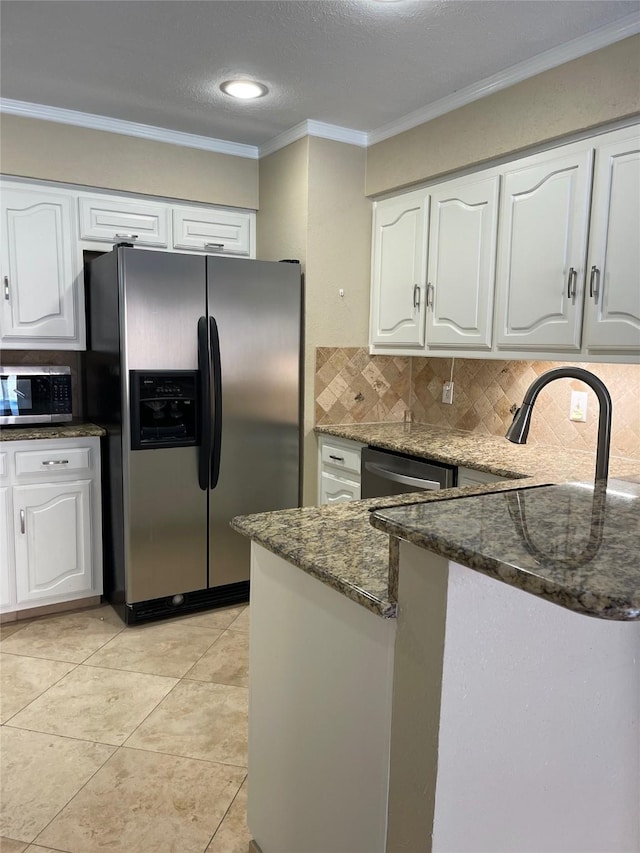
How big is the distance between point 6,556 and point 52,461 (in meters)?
0.48

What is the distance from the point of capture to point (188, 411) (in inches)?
121

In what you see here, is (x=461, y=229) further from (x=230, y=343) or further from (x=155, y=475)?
(x=155, y=475)

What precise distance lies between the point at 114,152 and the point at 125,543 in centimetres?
195

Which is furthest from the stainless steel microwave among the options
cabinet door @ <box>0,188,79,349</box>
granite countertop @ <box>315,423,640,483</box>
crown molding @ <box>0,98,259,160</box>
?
granite countertop @ <box>315,423,640,483</box>

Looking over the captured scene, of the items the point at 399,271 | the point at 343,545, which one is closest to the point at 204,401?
the point at 399,271

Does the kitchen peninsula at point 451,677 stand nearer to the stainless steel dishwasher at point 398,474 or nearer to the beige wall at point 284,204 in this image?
the stainless steel dishwasher at point 398,474

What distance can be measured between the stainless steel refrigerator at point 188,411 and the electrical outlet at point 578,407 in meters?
1.36

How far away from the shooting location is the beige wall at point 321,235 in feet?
10.8

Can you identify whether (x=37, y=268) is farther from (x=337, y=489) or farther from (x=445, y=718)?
(x=445, y=718)

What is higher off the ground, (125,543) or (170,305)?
(170,305)

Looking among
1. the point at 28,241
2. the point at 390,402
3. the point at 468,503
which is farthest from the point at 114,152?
the point at 468,503

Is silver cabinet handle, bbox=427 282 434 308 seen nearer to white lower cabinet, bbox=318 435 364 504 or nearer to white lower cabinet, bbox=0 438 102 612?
white lower cabinet, bbox=318 435 364 504

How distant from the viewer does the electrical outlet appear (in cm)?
271

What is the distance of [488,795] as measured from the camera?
1107mm
